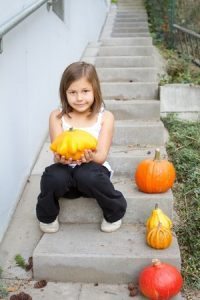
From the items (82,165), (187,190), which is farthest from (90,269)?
(187,190)

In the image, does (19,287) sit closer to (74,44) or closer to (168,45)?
(74,44)

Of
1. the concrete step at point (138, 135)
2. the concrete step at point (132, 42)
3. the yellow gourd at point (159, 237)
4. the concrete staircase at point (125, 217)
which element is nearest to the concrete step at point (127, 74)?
the concrete staircase at point (125, 217)

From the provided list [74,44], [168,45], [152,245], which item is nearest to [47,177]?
[152,245]

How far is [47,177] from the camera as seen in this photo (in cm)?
281

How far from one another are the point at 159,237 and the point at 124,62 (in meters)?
3.81

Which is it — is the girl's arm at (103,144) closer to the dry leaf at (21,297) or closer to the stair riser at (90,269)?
the stair riser at (90,269)

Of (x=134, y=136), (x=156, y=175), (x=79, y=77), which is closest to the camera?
(x=79, y=77)

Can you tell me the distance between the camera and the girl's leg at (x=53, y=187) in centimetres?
280

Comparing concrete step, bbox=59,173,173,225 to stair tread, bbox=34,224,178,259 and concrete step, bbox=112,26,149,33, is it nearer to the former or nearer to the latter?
stair tread, bbox=34,224,178,259

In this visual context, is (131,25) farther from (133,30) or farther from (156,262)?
(156,262)

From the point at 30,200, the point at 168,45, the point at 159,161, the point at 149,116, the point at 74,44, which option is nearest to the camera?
the point at 159,161

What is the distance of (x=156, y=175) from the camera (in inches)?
120

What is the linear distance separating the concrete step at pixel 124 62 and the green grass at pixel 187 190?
4.92 feet

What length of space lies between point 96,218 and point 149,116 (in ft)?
6.06
